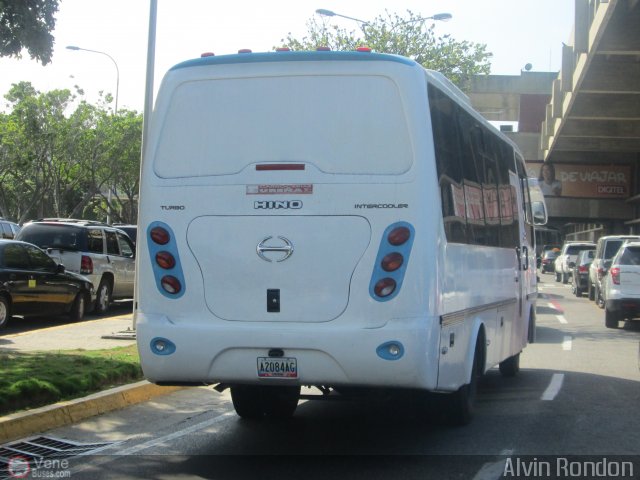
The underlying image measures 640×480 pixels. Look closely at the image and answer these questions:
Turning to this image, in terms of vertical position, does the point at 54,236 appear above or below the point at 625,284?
above

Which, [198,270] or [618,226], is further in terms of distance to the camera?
[618,226]

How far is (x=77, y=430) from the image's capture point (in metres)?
8.12

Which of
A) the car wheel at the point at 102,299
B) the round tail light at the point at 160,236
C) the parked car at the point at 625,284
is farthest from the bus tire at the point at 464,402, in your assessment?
the car wheel at the point at 102,299

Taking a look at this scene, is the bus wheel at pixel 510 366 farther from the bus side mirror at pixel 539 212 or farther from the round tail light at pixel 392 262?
the round tail light at pixel 392 262

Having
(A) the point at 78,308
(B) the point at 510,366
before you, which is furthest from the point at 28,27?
(A) the point at 78,308

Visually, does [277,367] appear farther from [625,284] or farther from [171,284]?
[625,284]

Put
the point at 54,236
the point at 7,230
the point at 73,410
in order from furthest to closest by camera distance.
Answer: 1. the point at 7,230
2. the point at 54,236
3. the point at 73,410

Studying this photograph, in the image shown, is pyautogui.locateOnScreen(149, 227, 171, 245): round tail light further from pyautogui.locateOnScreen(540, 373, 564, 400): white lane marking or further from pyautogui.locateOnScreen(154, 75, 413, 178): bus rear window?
pyautogui.locateOnScreen(540, 373, 564, 400): white lane marking

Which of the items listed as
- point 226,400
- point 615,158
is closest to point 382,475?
point 226,400

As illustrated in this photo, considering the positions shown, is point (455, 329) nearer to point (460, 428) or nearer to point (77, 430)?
point (460, 428)

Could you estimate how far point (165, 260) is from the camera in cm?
700

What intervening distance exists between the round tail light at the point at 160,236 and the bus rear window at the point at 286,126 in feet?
1.45

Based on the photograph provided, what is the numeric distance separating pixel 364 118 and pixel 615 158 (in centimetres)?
4566

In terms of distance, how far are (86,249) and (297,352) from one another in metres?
13.9
